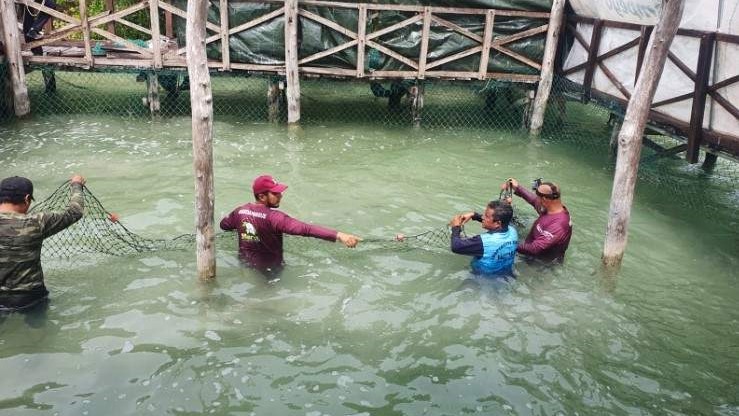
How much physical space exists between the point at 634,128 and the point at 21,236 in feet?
21.5

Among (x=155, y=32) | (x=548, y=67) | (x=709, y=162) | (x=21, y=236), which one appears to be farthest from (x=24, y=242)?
(x=709, y=162)

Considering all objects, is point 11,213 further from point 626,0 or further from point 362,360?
point 626,0

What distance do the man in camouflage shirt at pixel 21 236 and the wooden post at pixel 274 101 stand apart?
818 cm

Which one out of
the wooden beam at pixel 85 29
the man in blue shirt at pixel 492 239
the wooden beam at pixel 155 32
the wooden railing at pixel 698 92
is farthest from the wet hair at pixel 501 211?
the wooden beam at pixel 85 29

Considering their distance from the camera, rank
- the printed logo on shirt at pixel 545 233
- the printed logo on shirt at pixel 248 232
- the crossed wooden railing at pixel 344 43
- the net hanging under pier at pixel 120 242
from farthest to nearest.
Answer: the crossed wooden railing at pixel 344 43 < the net hanging under pier at pixel 120 242 < the printed logo on shirt at pixel 545 233 < the printed logo on shirt at pixel 248 232

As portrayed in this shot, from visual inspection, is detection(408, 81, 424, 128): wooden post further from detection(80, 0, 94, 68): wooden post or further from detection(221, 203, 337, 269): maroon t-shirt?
detection(221, 203, 337, 269): maroon t-shirt

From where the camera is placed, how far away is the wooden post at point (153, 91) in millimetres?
Result: 13180

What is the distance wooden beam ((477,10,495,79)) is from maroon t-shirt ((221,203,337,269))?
8438 millimetres

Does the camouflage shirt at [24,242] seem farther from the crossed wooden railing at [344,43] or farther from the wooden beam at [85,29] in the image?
the wooden beam at [85,29]

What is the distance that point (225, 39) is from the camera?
41.8 ft

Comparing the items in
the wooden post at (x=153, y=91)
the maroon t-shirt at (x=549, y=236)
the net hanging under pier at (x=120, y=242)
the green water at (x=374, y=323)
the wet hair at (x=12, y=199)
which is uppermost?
the wooden post at (x=153, y=91)

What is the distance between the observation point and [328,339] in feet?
19.2

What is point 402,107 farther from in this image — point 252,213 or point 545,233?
point 252,213

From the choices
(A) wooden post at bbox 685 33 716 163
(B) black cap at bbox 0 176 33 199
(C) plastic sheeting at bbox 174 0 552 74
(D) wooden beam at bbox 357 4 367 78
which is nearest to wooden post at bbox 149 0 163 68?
(C) plastic sheeting at bbox 174 0 552 74
